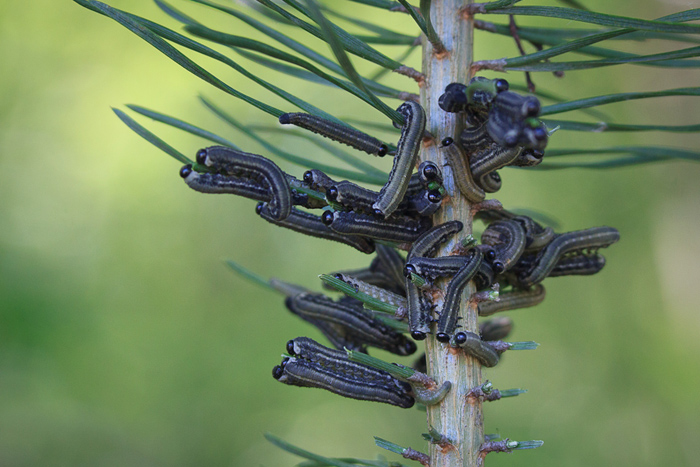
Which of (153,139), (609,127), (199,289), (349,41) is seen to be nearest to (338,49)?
(349,41)

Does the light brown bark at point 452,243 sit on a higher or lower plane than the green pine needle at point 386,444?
higher

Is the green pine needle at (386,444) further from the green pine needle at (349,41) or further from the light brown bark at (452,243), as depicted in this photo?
the green pine needle at (349,41)

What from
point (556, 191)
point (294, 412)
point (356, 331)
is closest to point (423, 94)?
point (356, 331)

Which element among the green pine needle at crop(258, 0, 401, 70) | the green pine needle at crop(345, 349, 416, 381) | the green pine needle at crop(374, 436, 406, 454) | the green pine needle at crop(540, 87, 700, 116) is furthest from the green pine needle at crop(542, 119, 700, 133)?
the green pine needle at crop(374, 436, 406, 454)

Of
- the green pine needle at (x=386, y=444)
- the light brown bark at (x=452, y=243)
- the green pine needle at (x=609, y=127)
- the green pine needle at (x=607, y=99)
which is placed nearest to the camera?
the green pine needle at (x=386, y=444)

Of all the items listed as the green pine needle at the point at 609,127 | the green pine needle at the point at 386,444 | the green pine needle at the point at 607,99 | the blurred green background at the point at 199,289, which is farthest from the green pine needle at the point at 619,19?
the blurred green background at the point at 199,289

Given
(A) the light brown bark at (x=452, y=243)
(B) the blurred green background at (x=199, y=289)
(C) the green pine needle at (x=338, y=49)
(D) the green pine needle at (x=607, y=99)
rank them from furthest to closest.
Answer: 1. (B) the blurred green background at (x=199, y=289)
2. (D) the green pine needle at (x=607, y=99)
3. (A) the light brown bark at (x=452, y=243)
4. (C) the green pine needle at (x=338, y=49)

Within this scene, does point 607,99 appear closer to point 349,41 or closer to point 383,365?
point 349,41

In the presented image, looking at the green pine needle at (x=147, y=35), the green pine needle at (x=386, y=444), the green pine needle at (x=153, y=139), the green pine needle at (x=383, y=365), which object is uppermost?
the green pine needle at (x=147, y=35)

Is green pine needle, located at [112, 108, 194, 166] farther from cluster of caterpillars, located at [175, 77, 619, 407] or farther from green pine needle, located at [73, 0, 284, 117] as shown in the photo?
green pine needle, located at [73, 0, 284, 117]
